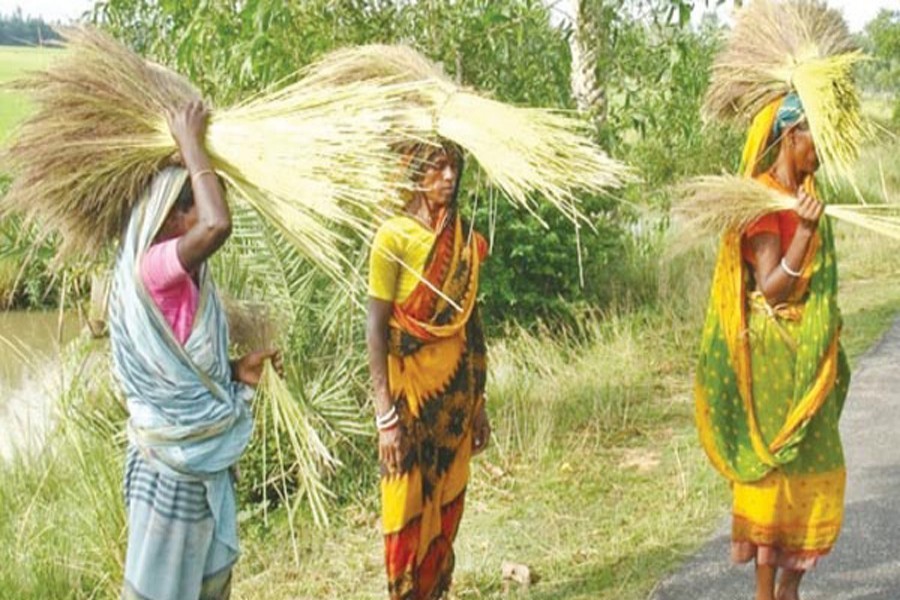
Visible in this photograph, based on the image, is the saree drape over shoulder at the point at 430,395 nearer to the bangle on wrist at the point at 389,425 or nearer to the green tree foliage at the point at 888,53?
the bangle on wrist at the point at 389,425

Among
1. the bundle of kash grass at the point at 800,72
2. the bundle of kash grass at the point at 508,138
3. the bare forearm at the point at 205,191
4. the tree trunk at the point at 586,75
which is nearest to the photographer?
the bare forearm at the point at 205,191

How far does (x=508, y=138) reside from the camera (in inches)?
130

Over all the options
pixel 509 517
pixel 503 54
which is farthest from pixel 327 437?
pixel 503 54

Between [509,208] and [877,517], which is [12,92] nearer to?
[877,517]

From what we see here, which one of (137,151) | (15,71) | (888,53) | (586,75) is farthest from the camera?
(888,53)

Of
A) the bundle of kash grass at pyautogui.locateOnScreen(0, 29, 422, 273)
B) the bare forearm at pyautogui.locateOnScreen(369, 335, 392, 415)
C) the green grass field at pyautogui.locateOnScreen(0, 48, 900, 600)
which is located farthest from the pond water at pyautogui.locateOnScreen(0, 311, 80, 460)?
the bundle of kash grass at pyautogui.locateOnScreen(0, 29, 422, 273)

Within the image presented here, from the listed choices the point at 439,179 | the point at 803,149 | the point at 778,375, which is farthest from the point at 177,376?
the point at 803,149

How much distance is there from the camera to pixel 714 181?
11.6 ft

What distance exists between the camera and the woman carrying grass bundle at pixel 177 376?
9.05 feet

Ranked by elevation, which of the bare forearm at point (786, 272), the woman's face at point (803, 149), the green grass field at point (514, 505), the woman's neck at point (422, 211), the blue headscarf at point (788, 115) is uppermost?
the blue headscarf at point (788, 115)

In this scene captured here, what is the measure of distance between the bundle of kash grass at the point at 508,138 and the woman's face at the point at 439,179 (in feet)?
0.23

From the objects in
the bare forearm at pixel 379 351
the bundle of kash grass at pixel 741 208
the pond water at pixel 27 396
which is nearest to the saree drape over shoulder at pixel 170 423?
the bare forearm at pixel 379 351

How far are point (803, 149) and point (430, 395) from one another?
52.6 inches

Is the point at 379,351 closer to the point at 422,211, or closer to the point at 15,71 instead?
the point at 422,211
